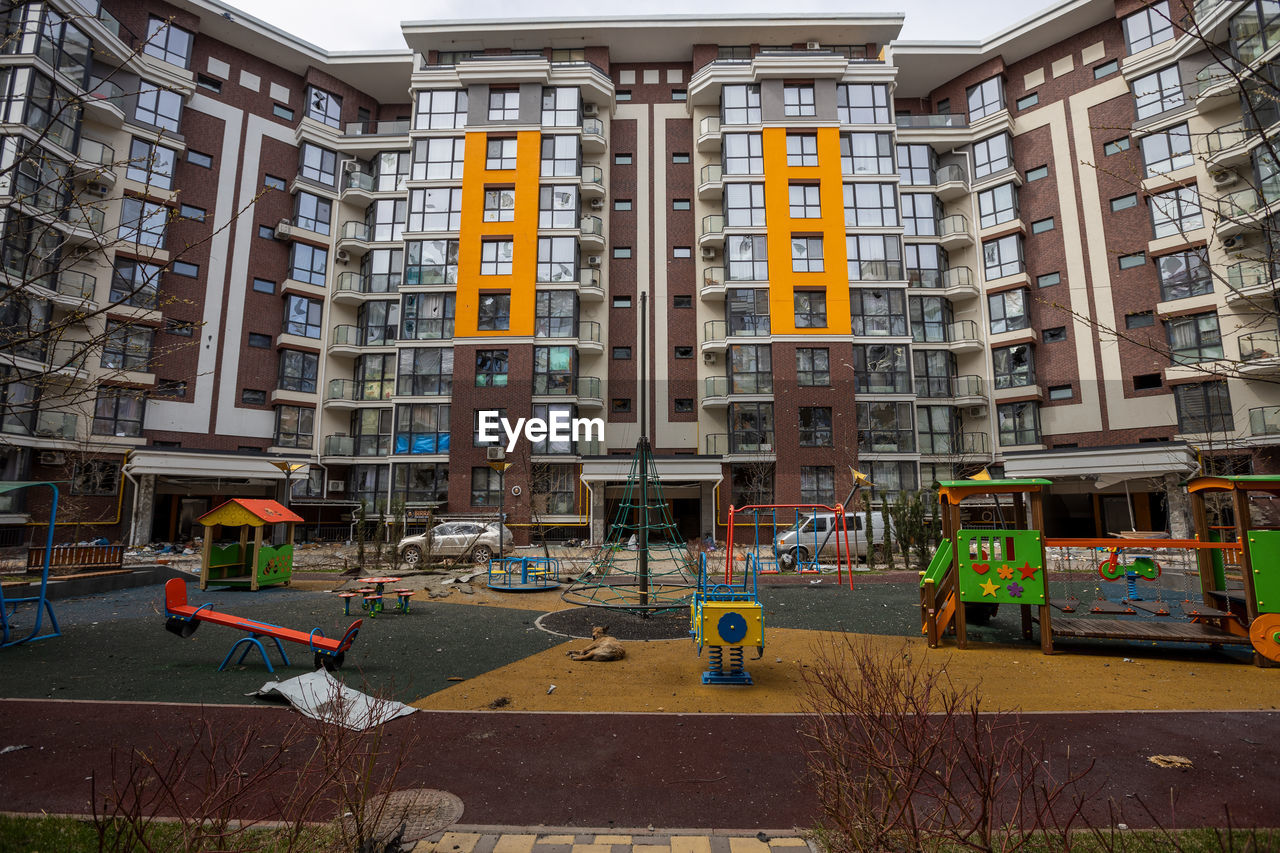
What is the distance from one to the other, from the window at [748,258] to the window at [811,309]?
216cm

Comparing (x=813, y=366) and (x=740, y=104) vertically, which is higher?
(x=740, y=104)

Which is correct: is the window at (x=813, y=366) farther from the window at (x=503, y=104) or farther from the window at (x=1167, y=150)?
the window at (x=503, y=104)

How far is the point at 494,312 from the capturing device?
32.8m

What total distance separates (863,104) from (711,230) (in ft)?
34.9

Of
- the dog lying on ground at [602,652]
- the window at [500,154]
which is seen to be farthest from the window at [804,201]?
the dog lying on ground at [602,652]

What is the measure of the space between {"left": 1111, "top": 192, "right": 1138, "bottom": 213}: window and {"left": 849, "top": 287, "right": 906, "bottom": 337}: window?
10810mm

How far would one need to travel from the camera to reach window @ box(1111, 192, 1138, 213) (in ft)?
100

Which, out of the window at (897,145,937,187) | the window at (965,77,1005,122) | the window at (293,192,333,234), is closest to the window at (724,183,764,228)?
the window at (897,145,937,187)

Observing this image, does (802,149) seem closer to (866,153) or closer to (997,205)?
(866,153)

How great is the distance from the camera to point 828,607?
1345 centimetres

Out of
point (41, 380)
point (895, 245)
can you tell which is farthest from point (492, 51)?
point (41, 380)

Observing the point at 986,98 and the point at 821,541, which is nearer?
the point at 821,541

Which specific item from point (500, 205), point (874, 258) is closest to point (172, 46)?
point (500, 205)

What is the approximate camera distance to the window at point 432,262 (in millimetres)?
33469
